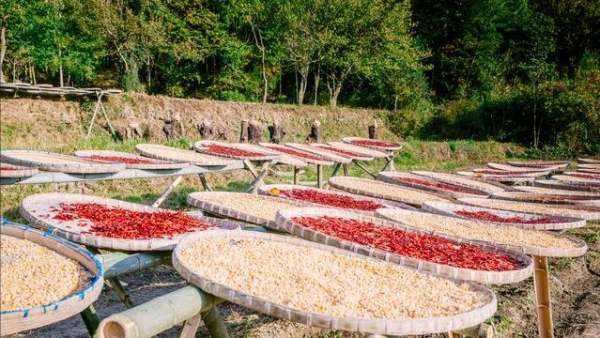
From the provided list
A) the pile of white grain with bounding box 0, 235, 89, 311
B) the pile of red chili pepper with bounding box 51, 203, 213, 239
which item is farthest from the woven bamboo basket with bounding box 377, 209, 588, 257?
the pile of white grain with bounding box 0, 235, 89, 311

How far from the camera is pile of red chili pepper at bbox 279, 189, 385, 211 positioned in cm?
411

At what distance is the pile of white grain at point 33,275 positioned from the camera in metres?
1.42

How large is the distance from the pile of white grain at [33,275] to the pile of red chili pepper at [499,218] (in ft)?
9.89

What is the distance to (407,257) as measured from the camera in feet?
7.39

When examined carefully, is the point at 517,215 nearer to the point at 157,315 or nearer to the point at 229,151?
the point at 229,151

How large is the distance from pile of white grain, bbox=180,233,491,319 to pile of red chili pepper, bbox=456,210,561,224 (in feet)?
6.47

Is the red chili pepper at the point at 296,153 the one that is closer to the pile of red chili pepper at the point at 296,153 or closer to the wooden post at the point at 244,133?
the pile of red chili pepper at the point at 296,153

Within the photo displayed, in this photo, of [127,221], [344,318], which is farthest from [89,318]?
[344,318]

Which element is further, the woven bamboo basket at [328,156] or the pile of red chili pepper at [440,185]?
the woven bamboo basket at [328,156]

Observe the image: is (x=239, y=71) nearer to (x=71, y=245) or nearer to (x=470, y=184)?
(x=470, y=184)

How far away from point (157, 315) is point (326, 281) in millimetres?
658

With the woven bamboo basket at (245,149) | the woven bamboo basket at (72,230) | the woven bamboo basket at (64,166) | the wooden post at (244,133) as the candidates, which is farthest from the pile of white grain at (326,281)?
the wooden post at (244,133)

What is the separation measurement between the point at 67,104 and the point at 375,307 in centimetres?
1429

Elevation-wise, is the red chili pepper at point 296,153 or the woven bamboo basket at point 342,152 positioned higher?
the red chili pepper at point 296,153
